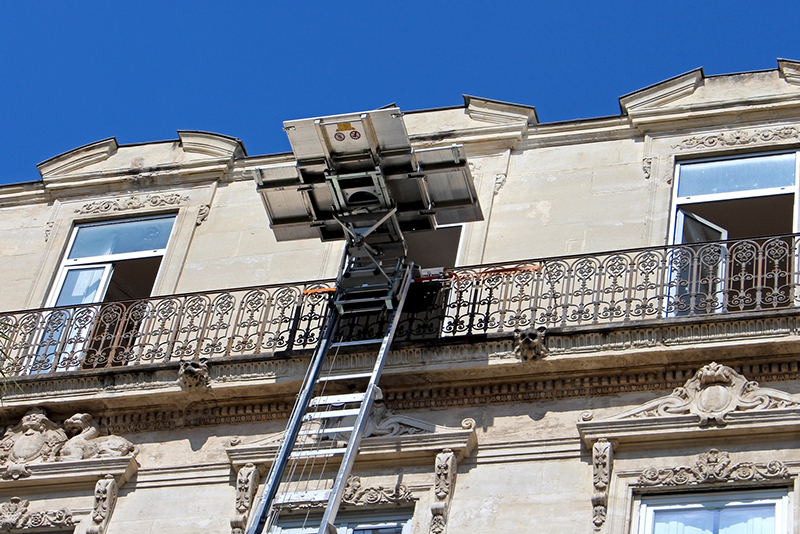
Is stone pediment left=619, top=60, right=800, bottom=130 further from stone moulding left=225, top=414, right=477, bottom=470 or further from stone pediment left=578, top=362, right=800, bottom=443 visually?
stone moulding left=225, top=414, right=477, bottom=470

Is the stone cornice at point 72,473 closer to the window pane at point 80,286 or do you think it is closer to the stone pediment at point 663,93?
the window pane at point 80,286

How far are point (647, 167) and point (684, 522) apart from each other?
13.6 feet

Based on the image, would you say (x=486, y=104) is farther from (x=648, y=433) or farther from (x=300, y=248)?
(x=648, y=433)

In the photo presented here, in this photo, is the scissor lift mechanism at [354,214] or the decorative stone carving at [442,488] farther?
the scissor lift mechanism at [354,214]

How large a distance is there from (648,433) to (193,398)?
11.9 feet

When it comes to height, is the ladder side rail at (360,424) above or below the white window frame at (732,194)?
below

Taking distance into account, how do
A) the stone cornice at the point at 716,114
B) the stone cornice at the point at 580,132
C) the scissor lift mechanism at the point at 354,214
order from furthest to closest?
the stone cornice at the point at 580,132, the stone cornice at the point at 716,114, the scissor lift mechanism at the point at 354,214

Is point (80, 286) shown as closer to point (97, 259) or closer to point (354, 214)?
point (97, 259)

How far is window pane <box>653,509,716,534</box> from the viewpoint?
11117mm

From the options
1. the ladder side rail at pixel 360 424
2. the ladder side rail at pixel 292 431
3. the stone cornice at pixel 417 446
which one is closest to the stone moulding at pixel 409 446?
the stone cornice at pixel 417 446

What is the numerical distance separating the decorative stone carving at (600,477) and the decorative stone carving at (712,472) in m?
0.25

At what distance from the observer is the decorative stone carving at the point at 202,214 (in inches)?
603

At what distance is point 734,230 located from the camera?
1496 cm

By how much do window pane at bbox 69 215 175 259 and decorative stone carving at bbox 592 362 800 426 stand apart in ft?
17.8
